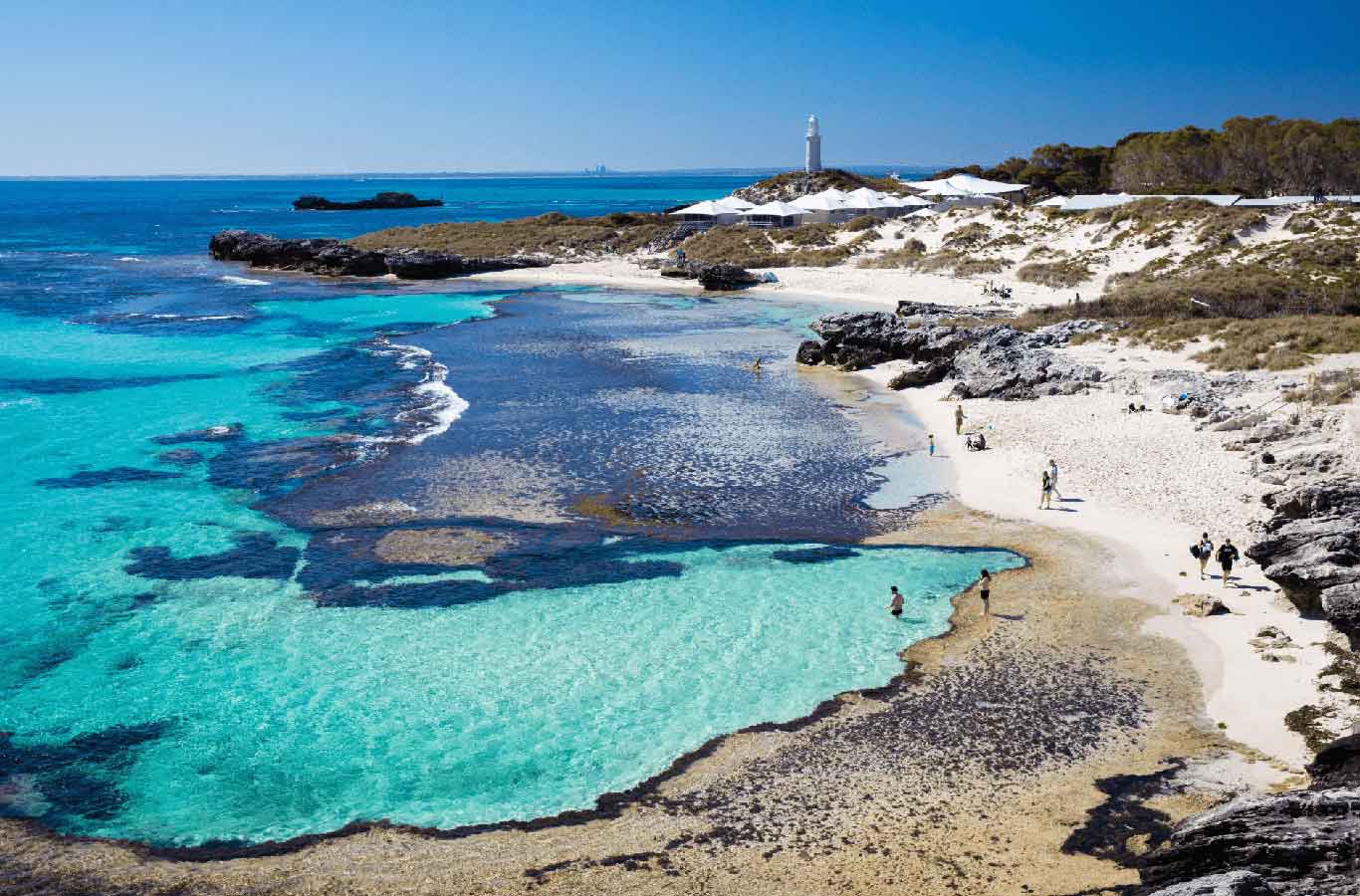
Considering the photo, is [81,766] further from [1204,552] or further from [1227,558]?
[1227,558]

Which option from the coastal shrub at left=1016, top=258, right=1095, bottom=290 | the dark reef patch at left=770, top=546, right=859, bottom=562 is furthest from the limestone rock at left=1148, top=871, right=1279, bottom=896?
the coastal shrub at left=1016, top=258, right=1095, bottom=290

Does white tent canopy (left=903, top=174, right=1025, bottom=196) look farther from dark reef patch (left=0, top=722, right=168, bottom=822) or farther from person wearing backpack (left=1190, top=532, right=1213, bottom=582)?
dark reef patch (left=0, top=722, right=168, bottom=822)

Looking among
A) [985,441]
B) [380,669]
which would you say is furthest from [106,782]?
[985,441]

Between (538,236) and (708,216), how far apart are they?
598 inches

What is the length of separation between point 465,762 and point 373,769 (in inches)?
54.2

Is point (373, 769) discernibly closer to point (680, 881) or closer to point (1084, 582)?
point (680, 881)

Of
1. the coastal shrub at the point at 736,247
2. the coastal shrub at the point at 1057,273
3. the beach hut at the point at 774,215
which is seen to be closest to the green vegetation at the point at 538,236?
the coastal shrub at the point at 736,247

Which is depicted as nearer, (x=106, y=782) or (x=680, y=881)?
(x=680, y=881)

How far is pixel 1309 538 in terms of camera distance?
1856 cm

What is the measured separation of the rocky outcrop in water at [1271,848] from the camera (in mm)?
9242

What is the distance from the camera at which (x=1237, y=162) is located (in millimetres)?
78375

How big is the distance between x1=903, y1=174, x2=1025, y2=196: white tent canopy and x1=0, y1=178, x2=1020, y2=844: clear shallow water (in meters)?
53.7

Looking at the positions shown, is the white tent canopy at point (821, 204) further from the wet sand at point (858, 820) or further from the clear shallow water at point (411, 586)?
the wet sand at point (858, 820)

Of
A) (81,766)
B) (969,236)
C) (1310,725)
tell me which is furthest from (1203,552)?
(969,236)
